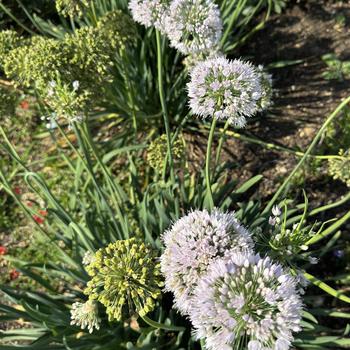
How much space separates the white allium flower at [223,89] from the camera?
1.74 meters

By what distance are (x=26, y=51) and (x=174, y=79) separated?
5.66ft

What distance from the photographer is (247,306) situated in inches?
54.7

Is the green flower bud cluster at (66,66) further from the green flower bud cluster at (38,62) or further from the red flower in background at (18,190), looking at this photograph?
the red flower in background at (18,190)

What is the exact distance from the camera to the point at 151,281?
5.71 ft

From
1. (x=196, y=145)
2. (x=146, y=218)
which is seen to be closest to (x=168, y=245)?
(x=146, y=218)

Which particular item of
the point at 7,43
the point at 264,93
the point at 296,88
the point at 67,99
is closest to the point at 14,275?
the point at 7,43

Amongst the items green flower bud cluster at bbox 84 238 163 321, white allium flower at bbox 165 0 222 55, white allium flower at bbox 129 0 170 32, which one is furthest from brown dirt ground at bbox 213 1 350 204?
green flower bud cluster at bbox 84 238 163 321

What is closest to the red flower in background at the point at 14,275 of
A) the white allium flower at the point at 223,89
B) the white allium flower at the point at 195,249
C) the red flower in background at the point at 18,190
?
the red flower in background at the point at 18,190

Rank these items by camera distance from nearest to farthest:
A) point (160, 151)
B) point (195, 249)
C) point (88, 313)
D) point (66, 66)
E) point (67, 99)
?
point (195, 249) → point (88, 313) → point (67, 99) → point (66, 66) → point (160, 151)

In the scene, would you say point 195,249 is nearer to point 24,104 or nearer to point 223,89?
point 223,89

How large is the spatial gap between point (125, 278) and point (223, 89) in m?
0.83

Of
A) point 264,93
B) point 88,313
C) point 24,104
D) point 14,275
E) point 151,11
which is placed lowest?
point 88,313

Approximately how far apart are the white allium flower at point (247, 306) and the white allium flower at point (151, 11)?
4.18ft

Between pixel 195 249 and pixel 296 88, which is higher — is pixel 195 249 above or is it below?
below
